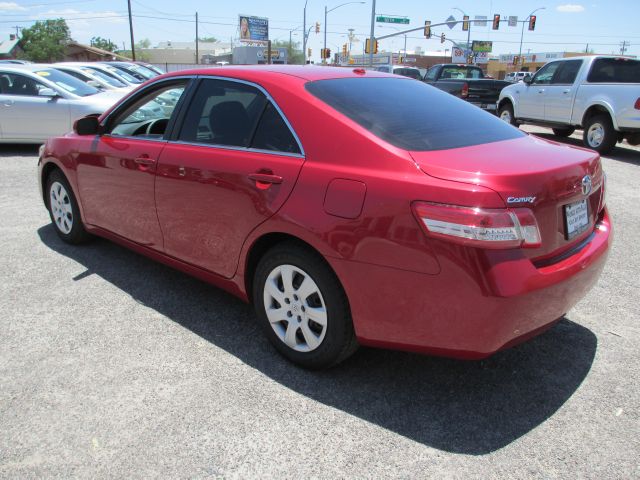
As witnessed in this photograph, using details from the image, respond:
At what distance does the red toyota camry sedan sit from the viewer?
2334 mm

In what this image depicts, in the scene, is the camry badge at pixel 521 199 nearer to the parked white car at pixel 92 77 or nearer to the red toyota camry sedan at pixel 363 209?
the red toyota camry sedan at pixel 363 209

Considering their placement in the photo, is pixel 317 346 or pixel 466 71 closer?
pixel 317 346

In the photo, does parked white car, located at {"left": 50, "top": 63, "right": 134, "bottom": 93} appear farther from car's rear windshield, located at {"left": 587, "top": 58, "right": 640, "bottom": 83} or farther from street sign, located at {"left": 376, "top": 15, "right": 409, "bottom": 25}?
street sign, located at {"left": 376, "top": 15, "right": 409, "bottom": 25}

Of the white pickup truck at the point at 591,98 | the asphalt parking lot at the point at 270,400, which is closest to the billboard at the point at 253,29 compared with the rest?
the white pickup truck at the point at 591,98

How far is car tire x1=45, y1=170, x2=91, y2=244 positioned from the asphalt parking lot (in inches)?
37.2

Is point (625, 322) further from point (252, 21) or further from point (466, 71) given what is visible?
point (252, 21)

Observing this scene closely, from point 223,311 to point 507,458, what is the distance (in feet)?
6.98

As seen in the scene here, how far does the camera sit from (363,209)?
2.52 metres

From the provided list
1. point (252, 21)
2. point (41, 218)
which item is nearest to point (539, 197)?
point (41, 218)

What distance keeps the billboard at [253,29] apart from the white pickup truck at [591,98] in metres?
73.3

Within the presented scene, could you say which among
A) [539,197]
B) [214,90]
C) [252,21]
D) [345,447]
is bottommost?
[345,447]

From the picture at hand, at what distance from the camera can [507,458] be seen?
7.82ft

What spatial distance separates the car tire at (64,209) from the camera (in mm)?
4820

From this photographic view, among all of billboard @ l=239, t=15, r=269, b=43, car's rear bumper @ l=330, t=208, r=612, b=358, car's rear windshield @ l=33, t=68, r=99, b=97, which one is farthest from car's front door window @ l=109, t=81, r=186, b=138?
billboard @ l=239, t=15, r=269, b=43
